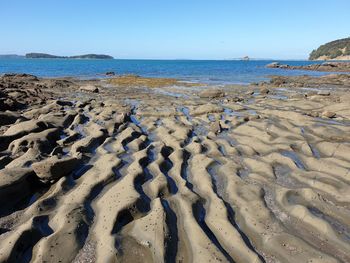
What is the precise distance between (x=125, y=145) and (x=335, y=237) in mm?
8047

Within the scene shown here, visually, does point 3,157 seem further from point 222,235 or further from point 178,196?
point 222,235

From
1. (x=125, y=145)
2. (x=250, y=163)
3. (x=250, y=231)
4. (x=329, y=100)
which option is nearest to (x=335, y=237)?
(x=250, y=231)

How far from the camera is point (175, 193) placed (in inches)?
328

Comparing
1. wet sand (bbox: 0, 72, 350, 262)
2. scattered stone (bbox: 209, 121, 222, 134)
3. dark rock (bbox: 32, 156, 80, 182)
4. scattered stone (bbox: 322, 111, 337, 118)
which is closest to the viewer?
wet sand (bbox: 0, 72, 350, 262)

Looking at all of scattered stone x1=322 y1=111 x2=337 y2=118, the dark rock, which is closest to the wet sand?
the dark rock

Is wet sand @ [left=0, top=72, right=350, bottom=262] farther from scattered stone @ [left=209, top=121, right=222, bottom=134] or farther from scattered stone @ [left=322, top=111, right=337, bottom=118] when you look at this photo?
scattered stone @ [left=322, top=111, right=337, bottom=118]

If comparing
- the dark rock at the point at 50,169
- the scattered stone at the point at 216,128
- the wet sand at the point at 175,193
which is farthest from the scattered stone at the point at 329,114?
the dark rock at the point at 50,169

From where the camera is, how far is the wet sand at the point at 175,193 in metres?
5.98

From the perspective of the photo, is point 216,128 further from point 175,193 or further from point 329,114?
point 175,193

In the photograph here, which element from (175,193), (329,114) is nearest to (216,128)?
(329,114)

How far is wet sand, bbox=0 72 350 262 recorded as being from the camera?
235 inches

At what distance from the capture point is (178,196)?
315 inches

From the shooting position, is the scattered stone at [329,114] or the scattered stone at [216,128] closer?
the scattered stone at [216,128]

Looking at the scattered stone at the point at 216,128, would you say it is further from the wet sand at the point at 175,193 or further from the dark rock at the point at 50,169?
the dark rock at the point at 50,169
